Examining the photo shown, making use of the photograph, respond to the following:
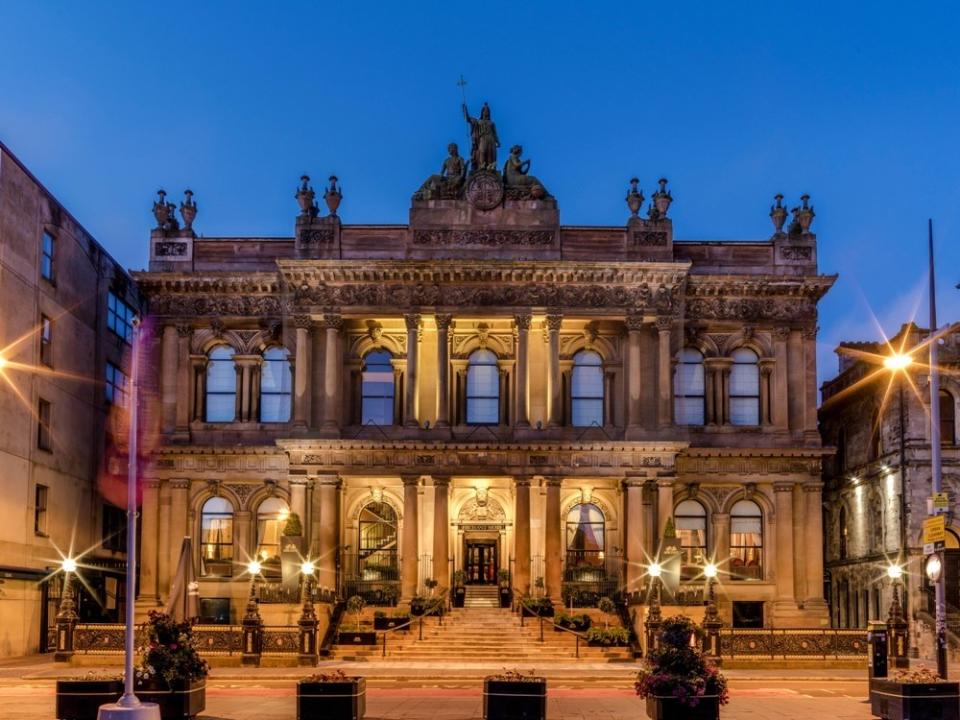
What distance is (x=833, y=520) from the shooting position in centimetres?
6369

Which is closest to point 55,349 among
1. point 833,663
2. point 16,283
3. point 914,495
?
point 16,283

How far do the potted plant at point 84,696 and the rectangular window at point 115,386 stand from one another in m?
35.8

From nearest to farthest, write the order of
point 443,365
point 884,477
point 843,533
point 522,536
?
point 522,536 < point 443,365 < point 884,477 < point 843,533

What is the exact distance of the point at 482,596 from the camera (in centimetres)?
5259

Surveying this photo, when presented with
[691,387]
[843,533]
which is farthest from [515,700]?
[843,533]

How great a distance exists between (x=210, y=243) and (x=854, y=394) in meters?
29.8

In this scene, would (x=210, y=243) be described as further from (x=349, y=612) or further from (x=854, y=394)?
(x=854, y=394)

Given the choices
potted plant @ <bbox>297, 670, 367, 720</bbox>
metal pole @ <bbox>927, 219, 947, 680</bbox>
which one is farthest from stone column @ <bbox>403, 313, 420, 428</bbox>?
potted plant @ <bbox>297, 670, 367, 720</bbox>

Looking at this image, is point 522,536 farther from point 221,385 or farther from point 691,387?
point 221,385

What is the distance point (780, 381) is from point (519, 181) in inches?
538

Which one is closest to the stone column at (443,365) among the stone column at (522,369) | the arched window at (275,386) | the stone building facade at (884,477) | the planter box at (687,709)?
the stone column at (522,369)

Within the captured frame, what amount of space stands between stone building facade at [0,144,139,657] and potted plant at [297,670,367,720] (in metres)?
25.2

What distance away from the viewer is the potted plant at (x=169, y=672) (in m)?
23.3

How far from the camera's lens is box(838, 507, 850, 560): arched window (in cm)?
6112
